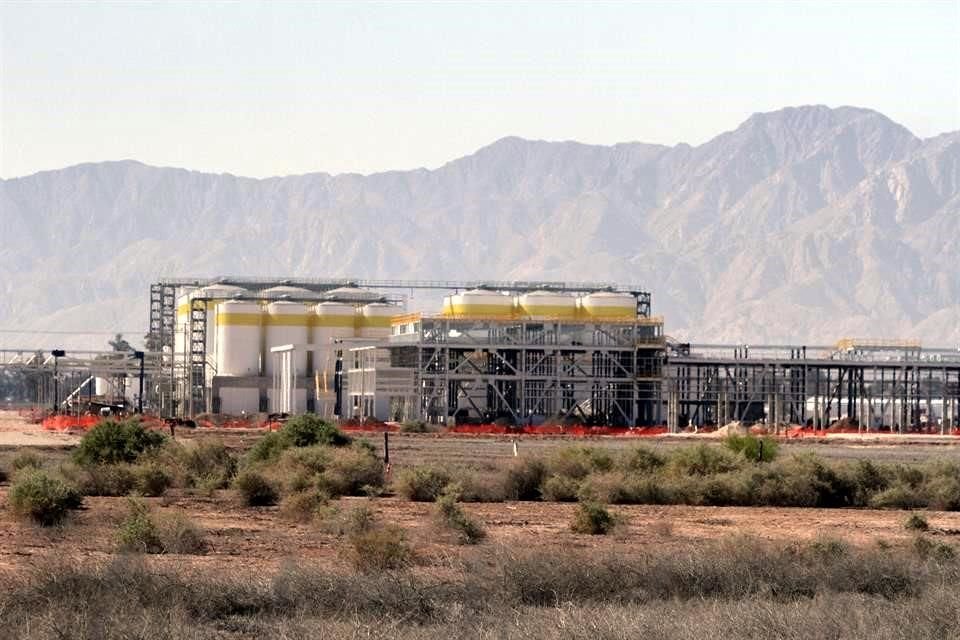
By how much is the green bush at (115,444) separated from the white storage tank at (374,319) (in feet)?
234

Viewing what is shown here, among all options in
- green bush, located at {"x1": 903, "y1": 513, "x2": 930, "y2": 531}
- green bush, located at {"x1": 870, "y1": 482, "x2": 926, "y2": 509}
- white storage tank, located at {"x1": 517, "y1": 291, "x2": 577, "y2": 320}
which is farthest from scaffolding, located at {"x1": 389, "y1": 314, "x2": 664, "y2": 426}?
green bush, located at {"x1": 903, "y1": 513, "x2": 930, "y2": 531}

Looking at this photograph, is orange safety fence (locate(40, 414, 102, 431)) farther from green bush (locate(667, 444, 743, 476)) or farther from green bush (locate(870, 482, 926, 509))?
green bush (locate(870, 482, 926, 509))

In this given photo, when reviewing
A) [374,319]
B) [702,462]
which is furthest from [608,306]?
[702,462]

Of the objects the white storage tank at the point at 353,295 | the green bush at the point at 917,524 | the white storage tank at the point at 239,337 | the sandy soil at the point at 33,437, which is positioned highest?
the white storage tank at the point at 353,295

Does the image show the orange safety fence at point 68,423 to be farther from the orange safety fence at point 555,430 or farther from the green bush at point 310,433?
the green bush at point 310,433

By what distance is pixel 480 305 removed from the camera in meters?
107

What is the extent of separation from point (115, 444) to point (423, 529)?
51.8ft

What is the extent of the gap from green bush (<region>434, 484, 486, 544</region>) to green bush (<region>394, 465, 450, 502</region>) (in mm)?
5568

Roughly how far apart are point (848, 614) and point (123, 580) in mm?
7618

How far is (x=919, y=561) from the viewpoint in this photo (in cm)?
2564

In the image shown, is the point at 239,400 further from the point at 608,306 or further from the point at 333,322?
the point at 608,306

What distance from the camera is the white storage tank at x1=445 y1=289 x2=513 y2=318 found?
351ft

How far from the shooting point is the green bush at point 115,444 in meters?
44.3

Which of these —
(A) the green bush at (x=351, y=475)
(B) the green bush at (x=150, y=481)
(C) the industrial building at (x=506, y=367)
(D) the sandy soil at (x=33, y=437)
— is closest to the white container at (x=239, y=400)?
(C) the industrial building at (x=506, y=367)
